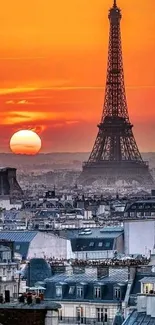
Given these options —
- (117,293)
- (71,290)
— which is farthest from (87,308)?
(71,290)

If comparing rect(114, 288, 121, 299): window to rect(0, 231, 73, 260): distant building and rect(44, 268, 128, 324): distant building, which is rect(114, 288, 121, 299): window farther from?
rect(0, 231, 73, 260): distant building

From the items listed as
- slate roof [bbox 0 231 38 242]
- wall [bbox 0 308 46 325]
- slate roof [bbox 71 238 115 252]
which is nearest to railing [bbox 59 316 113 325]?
wall [bbox 0 308 46 325]

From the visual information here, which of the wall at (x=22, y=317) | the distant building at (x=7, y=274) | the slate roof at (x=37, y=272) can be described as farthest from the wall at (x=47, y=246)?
the wall at (x=22, y=317)

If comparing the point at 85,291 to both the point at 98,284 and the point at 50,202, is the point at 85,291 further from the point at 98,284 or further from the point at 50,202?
the point at 50,202

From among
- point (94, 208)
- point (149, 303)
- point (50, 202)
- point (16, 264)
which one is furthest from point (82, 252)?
point (50, 202)

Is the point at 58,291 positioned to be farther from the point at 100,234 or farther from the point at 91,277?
the point at 100,234

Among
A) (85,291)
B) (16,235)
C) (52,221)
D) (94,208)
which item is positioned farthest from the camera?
(94,208)

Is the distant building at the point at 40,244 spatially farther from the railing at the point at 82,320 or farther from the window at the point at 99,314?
the railing at the point at 82,320
